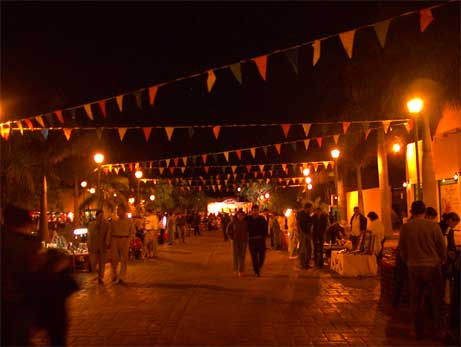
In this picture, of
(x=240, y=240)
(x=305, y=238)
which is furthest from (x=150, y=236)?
(x=305, y=238)

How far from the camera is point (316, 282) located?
13562 mm

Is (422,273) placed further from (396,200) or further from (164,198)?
(164,198)

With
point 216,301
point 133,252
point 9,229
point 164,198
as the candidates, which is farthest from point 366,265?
point 164,198

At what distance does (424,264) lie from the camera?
7465 mm

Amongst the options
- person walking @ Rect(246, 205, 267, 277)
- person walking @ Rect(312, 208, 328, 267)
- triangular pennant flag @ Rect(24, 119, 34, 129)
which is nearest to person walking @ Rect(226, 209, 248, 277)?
person walking @ Rect(246, 205, 267, 277)

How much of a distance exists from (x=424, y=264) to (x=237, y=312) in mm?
3539

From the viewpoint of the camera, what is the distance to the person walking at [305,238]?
16.6 m

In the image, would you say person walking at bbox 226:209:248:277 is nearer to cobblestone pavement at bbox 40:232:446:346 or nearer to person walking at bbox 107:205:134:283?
cobblestone pavement at bbox 40:232:446:346

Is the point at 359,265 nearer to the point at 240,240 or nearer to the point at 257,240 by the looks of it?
the point at 257,240

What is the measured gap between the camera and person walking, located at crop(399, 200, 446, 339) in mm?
7473

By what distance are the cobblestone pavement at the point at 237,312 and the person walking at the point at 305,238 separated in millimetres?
874

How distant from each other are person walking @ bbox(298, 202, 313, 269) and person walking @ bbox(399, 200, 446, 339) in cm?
887

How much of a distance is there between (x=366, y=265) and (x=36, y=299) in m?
11.2

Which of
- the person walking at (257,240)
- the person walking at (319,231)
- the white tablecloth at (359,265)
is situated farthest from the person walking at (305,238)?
the white tablecloth at (359,265)
